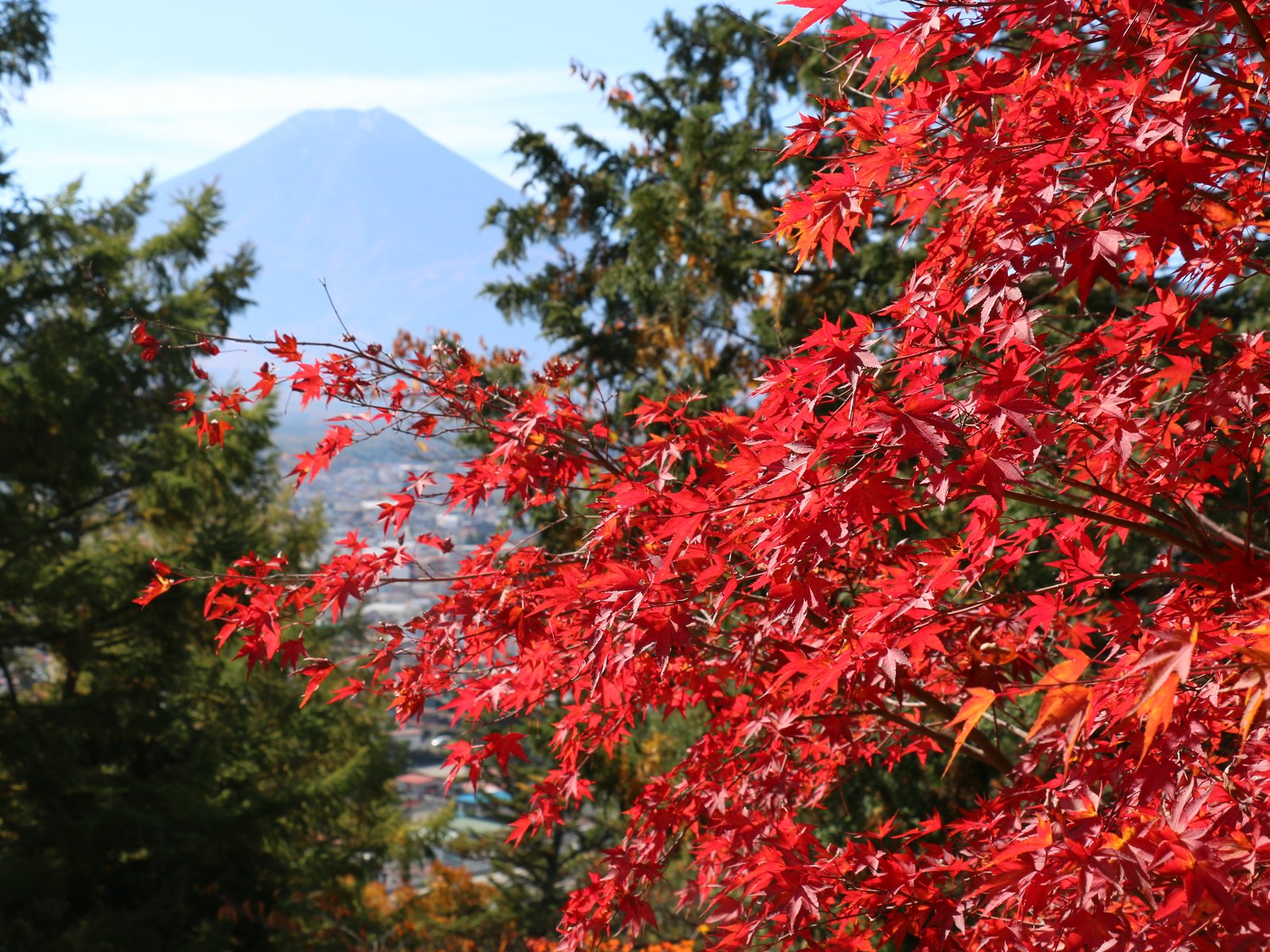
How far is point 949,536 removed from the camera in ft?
7.79

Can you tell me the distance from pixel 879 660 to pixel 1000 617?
Answer: 1.41 m

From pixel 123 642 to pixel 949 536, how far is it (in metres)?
10.4

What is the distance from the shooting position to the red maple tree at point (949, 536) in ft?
5.28

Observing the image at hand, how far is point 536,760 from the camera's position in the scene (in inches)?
554

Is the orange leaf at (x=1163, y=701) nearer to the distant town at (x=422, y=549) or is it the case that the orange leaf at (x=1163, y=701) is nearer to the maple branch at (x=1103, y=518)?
the maple branch at (x=1103, y=518)

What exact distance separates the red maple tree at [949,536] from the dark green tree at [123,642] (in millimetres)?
7038

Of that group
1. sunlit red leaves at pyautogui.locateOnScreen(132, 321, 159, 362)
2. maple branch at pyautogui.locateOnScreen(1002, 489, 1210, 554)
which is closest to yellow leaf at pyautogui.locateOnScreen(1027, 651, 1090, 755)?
maple branch at pyautogui.locateOnScreen(1002, 489, 1210, 554)

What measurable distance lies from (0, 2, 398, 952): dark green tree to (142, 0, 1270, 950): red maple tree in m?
7.04

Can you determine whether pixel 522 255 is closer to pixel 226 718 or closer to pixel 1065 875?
pixel 226 718

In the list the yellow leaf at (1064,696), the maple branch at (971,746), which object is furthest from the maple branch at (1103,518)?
the maple branch at (971,746)

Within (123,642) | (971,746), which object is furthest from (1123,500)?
(123,642)

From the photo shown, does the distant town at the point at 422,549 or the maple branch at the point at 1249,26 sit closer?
the maple branch at the point at 1249,26

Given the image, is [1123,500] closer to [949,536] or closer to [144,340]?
[949,536]

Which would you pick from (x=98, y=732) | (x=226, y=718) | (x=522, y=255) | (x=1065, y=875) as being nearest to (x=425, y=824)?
(x=226, y=718)
